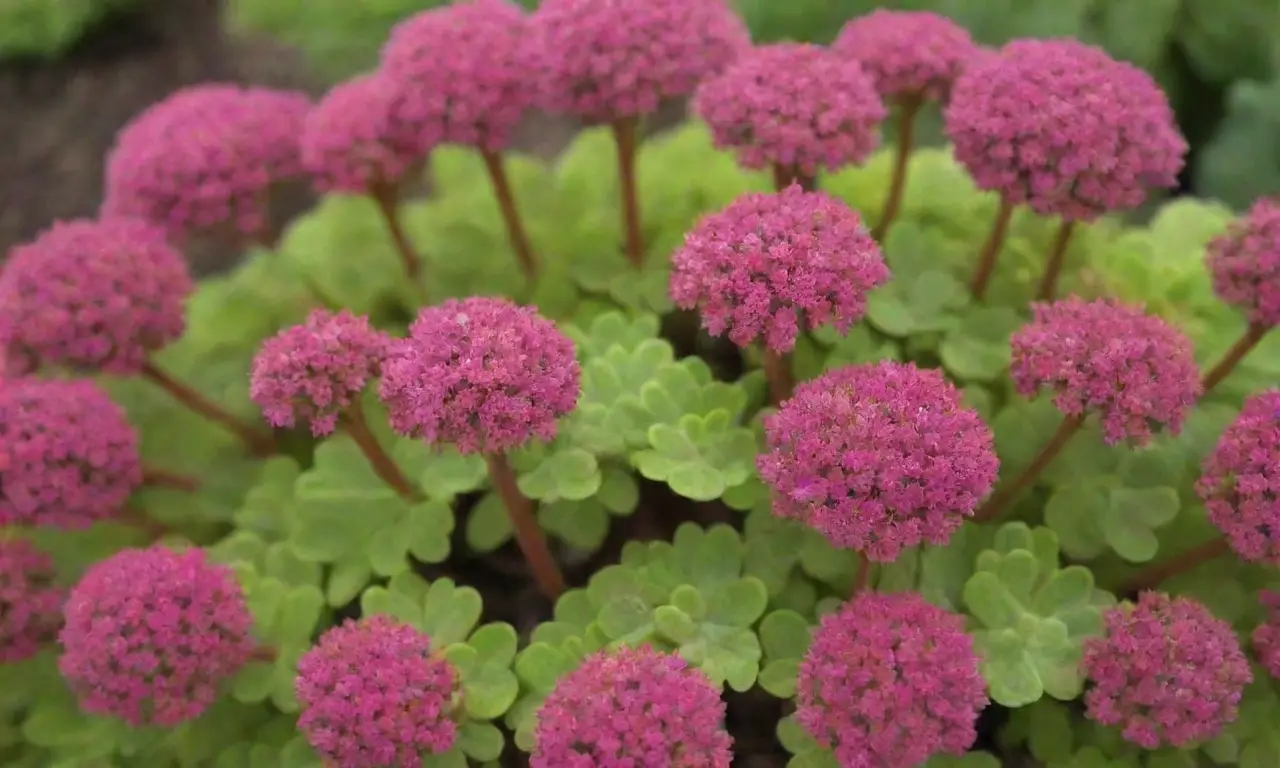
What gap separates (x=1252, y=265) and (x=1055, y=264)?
0.25 m

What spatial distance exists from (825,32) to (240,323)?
1373 millimetres

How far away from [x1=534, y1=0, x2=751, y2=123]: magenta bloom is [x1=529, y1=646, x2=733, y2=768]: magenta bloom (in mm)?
708

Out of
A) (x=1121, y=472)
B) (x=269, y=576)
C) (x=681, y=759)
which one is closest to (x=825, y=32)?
(x=1121, y=472)

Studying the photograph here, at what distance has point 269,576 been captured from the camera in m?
1.34

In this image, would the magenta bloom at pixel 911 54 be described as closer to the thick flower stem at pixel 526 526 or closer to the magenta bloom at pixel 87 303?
the thick flower stem at pixel 526 526

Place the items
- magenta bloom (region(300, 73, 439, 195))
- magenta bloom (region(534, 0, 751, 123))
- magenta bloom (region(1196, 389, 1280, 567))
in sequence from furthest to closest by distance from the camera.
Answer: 1. magenta bloom (region(300, 73, 439, 195))
2. magenta bloom (region(534, 0, 751, 123))
3. magenta bloom (region(1196, 389, 1280, 567))

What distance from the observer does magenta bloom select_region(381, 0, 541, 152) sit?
136cm

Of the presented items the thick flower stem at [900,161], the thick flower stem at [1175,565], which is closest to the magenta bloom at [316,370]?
the thick flower stem at [900,161]

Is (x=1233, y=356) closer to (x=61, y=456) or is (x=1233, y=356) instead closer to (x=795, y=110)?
(x=795, y=110)

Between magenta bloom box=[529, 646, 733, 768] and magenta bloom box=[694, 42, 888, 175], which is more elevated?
magenta bloom box=[694, 42, 888, 175]

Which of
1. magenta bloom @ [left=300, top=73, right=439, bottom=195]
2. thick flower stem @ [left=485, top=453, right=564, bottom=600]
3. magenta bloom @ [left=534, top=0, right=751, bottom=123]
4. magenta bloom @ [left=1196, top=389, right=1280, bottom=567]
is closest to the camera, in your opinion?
magenta bloom @ [left=1196, top=389, right=1280, bottom=567]

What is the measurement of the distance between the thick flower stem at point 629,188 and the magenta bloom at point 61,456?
0.74 m

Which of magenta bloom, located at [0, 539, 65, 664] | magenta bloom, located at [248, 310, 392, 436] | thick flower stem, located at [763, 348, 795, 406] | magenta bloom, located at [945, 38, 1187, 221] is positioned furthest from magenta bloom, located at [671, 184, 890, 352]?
magenta bloom, located at [0, 539, 65, 664]

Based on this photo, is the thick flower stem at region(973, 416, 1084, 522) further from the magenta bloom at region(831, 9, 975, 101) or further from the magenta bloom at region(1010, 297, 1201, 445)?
the magenta bloom at region(831, 9, 975, 101)
